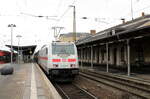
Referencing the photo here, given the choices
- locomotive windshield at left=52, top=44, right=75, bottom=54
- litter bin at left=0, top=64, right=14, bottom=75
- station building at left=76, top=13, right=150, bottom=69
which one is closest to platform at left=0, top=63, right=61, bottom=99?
locomotive windshield at left=52, top=44, right=75, bottom=54

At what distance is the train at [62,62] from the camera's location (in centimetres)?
1527

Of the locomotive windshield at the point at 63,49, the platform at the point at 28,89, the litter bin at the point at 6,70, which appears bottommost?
the platform at the point at 28,89

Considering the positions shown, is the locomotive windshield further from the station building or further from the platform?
the station building

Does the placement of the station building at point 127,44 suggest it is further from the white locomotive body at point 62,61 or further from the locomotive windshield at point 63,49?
the white locomotive body at point 62,61

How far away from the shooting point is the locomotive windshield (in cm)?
1598

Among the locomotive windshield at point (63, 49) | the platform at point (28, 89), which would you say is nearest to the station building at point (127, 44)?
the locomotive windshield at point (63, 49)

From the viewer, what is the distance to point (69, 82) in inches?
661

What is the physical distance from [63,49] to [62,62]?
3.49 feet

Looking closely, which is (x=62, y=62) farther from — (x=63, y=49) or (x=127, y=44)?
(x=127, y=44)

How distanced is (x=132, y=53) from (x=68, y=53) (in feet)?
36.3

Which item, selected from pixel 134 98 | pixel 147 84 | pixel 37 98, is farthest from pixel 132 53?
pixel 37 98

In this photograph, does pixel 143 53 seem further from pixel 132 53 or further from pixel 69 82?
pixel 69 82

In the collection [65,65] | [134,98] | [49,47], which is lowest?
[134,98]

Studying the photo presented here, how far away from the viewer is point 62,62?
15.5m
